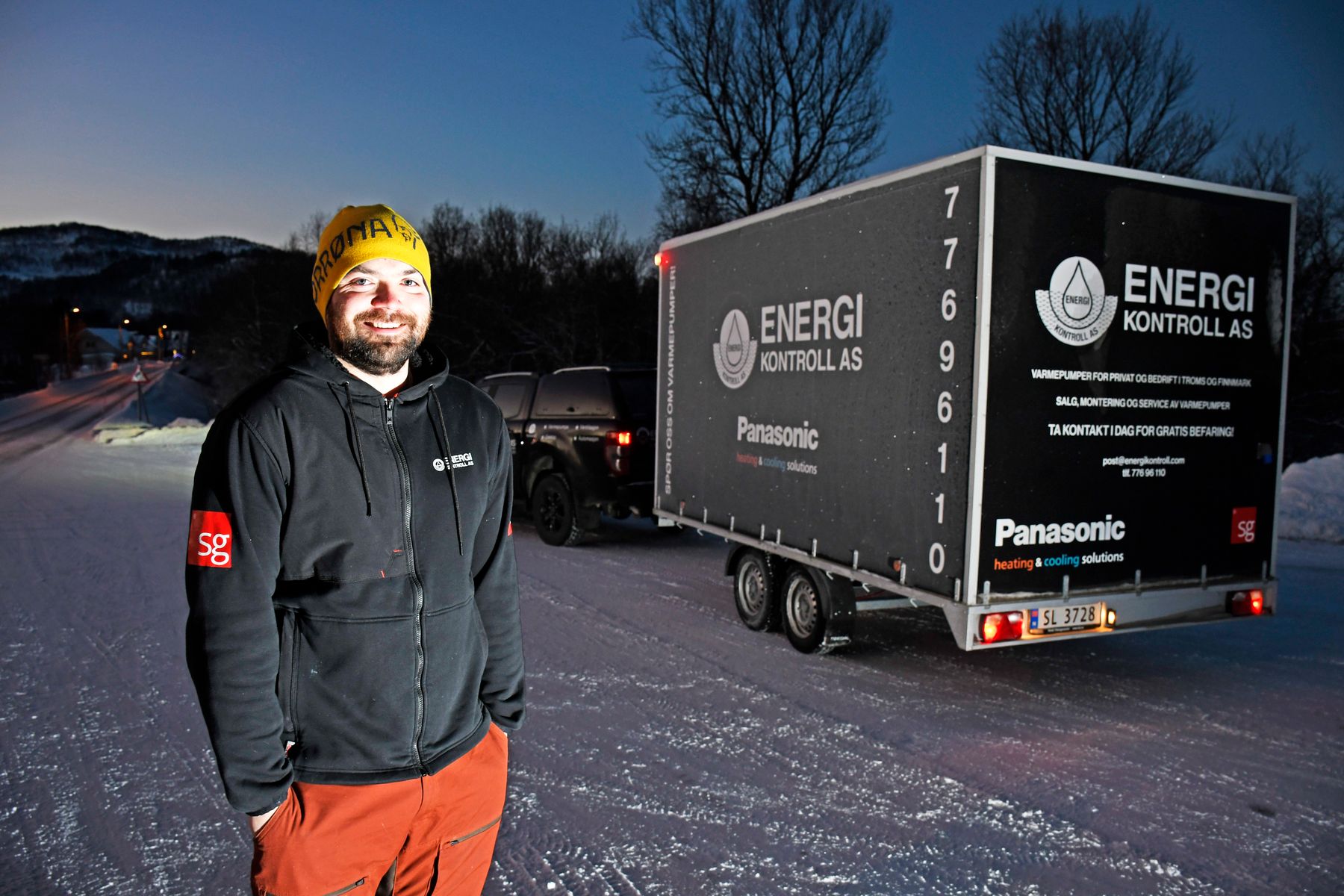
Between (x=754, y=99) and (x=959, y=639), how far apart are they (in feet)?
81.6

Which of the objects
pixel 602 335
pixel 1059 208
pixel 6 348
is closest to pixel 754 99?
pixel 602 335

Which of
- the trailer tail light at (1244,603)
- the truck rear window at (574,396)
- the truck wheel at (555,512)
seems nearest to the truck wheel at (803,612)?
the trailer tail light at (1244,603)

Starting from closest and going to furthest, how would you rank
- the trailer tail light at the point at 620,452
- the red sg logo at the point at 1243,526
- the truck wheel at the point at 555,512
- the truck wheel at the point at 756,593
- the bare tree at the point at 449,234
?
the red sg logo at the point at 1243,526
the truck wheel at the point at 756,593
the trailer tail light at the point at 620,452
the truck wheel at the point at 555,512
the bare tree at the point at 449,234

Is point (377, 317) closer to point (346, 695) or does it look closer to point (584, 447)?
point (346, 695)

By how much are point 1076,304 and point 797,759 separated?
283 centimetres

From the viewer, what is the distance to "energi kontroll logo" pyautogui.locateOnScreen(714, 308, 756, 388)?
7.00 metres

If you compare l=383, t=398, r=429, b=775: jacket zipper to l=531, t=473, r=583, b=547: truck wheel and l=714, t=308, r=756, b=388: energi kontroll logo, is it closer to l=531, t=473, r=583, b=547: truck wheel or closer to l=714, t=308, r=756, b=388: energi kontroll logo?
l=714, t=308, r=756, b=388: energi kontroll logo

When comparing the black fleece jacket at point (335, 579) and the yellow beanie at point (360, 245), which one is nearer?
the black fleece jacket at point (335, 579)

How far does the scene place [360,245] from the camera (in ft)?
7.25

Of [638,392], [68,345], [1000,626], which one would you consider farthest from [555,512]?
[68,345]

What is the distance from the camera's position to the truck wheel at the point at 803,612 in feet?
20.6

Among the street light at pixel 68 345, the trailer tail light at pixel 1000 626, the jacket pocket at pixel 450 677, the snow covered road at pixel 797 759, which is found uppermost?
the street light at pixel 68 345

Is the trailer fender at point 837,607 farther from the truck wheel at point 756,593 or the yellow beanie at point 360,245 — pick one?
the yellow beanie at point 360,245

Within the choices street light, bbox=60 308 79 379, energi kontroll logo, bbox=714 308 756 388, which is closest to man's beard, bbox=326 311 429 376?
energi kontroll logo, bbox=714 308 756 388
